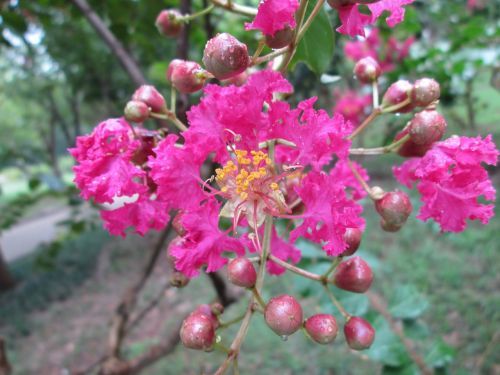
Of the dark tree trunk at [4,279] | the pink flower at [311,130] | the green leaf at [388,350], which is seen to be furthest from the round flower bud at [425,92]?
the dark tree trunk at [4,279]

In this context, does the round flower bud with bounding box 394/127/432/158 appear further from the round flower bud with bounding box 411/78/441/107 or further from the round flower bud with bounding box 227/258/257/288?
the round flower bud with bounding box 227/258/257/288

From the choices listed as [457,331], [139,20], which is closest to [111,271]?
[457,331]

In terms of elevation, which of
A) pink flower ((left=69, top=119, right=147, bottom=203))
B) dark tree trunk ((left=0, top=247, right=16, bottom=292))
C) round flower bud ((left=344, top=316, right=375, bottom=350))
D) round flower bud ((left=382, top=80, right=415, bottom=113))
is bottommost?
dark tree trunk ((left=0, top=247, right=16, bottom=292))

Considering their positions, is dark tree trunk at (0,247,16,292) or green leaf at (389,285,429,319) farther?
dark tree trunk at (0,247,16,292)

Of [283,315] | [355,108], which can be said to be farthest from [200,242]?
[355,108]

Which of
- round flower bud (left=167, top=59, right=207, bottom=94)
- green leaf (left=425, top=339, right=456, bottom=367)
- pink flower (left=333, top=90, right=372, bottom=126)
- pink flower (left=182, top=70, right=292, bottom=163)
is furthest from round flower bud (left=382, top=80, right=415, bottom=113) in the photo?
pink flower (left=333, top=90, right=372, bottom=126)

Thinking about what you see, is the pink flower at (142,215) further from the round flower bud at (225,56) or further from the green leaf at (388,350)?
the green leaf at (388,350)

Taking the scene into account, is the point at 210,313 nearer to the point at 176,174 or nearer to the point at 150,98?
the point at 176,174
